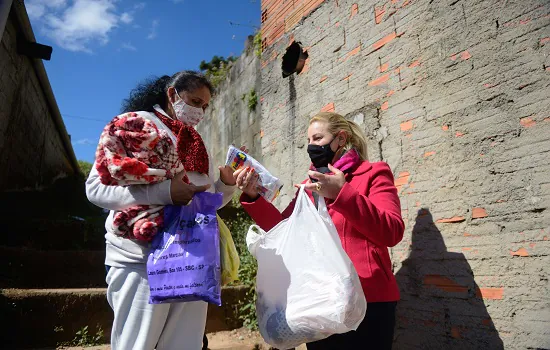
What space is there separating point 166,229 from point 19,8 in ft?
15.6

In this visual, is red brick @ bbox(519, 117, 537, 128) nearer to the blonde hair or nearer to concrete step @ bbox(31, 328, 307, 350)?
the blonde hair

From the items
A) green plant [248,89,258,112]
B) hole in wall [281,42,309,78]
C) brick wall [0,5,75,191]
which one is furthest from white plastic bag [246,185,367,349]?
brick wall [0,5,75,191]

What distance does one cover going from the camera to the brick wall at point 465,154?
6.23 feet

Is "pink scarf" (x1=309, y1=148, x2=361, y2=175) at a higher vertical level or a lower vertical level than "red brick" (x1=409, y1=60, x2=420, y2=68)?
lower

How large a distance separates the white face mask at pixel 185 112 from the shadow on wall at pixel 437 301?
1550 mm

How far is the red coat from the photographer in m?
1.50

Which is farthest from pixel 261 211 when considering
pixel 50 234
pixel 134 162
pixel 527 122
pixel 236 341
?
pixel 50 234

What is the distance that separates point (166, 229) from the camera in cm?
135

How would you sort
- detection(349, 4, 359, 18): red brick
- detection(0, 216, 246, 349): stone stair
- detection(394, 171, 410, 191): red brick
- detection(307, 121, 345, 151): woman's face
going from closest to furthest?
detection(307, 121, 345, 151): woman's face → detection(394, 171, 410, 191): red brick → detection(0, 216, 246, 349): stone stair → detection(349, 4, 359, 18): red brick

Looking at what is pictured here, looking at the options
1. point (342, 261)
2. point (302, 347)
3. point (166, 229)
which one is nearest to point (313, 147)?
point (342, 261)

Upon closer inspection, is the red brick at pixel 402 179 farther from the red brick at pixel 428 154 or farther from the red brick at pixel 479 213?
the red brick at pixel 479 213

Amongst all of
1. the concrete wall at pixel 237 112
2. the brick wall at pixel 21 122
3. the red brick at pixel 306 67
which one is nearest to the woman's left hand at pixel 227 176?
the red brick at pixel 306 67

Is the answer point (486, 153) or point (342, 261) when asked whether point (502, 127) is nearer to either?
point (486, 153)

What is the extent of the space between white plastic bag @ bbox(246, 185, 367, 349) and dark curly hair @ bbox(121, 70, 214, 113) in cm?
68
